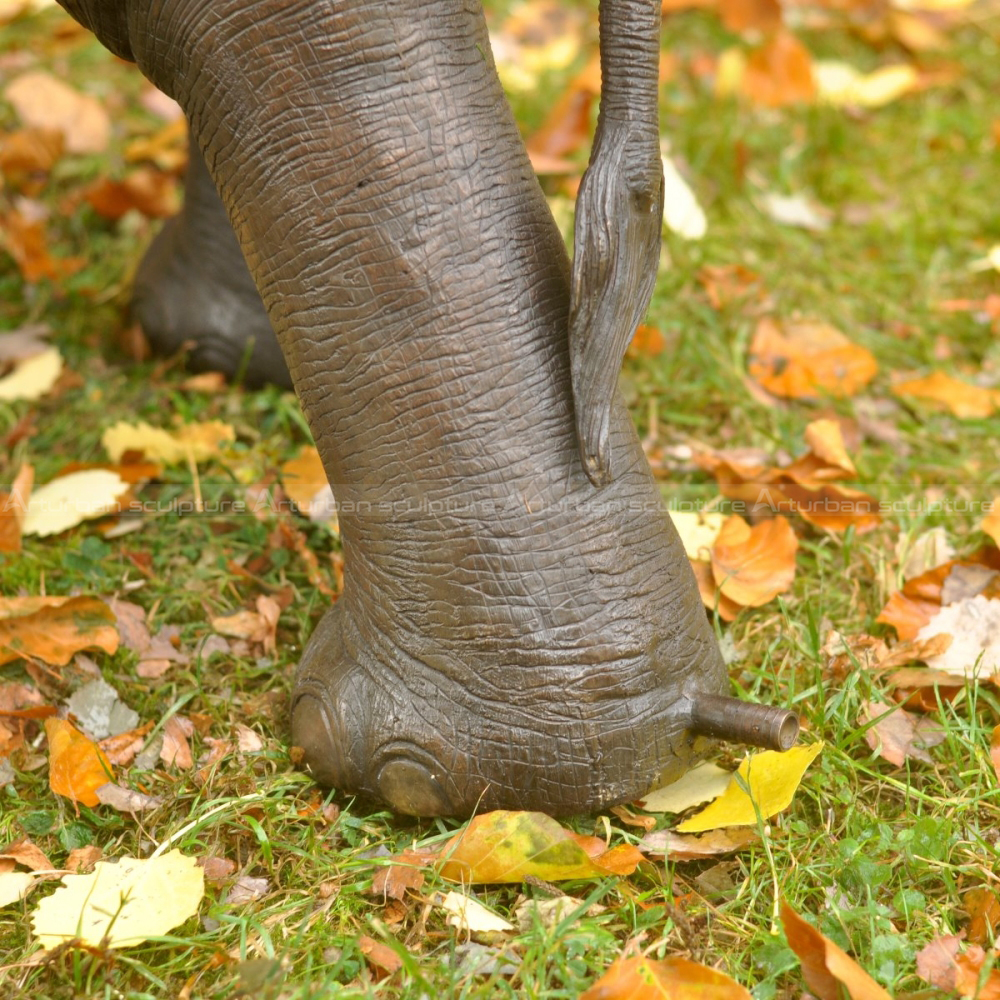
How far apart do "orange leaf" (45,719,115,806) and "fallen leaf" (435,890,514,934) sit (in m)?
0.52

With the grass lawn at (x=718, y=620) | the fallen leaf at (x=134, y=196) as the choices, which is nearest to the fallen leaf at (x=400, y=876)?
the grass lawn at (x=718, y=620)

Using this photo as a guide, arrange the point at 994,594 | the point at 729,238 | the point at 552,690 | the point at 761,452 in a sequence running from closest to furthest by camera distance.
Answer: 1. the point at 552,690
2. the point at 994,594
3. the point at 761,452
4. the point at 729,238

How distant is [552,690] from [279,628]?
64 cm

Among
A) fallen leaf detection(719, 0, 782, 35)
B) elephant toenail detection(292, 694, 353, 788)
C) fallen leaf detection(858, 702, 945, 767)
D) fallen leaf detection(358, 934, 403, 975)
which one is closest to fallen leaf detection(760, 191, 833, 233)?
fallen leaf detection(719, 0, 782, 35)

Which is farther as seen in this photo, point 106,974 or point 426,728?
point 426,728

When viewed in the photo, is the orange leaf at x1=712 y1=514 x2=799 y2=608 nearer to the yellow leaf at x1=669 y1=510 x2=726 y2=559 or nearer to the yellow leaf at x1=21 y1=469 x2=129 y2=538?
the yellow leaf at x1=669 y1=510 x2=726 y2=559

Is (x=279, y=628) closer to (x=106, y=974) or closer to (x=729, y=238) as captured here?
(x=106, y=974)

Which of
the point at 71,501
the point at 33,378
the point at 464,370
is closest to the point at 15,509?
the point at 71,501

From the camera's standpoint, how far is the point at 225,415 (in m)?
2.47

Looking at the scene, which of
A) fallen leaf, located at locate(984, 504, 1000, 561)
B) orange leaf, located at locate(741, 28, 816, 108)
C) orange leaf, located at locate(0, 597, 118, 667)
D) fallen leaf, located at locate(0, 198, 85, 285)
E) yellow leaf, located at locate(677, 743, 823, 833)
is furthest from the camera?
orange leaf, located at locate(741, 28, 816, 108)

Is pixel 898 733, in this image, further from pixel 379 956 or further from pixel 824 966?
pixel 379 956

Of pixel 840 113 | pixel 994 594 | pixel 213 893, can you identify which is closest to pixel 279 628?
pixel 213 893

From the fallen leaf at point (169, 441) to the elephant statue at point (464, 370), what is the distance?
2.55 feet

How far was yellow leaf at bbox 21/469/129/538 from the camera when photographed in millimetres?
2076
